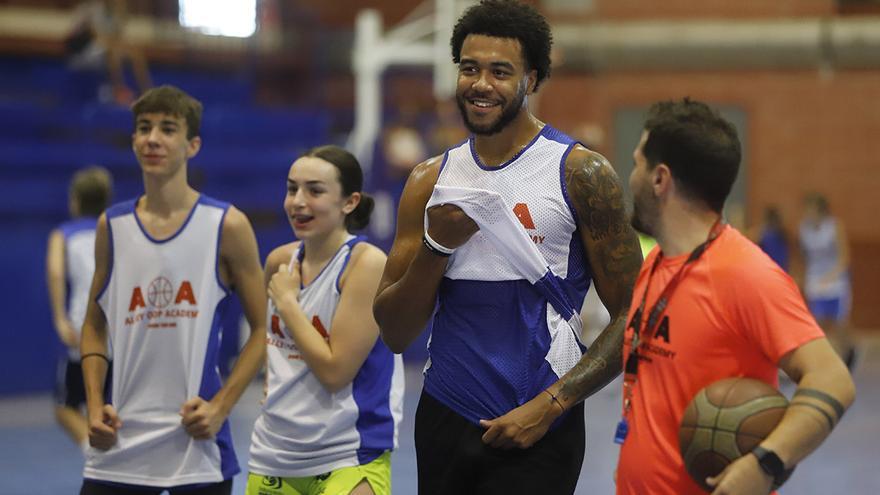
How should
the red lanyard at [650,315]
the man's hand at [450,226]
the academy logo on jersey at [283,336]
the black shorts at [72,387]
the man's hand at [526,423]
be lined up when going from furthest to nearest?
the black shorts at [72,387], the academy logo on jersey at [283,336], the man's hand at [526,423], the man's hand at [450,226], the red lanyard at [650,315]

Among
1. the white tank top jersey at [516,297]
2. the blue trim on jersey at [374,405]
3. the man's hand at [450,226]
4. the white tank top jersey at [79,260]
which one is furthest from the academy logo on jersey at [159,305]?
the white tank top jersey at [79,260]

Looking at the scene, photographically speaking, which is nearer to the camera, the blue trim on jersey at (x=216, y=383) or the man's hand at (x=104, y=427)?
the man's hand at (x=104, y=427)

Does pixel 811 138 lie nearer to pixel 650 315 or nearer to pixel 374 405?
pixel 374 405

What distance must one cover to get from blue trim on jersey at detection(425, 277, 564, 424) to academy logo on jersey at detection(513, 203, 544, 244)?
0.12 metres

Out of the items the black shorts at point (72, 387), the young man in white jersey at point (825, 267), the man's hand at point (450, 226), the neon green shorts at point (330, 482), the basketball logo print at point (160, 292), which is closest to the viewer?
the man's hand at point (450, 226)

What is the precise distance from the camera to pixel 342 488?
3.91m

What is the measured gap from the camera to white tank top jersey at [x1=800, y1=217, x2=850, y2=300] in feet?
48.1

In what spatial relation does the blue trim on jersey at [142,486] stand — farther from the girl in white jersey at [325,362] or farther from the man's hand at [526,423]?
the man's hand at [526,423]

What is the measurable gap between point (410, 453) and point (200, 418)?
16.5 feet

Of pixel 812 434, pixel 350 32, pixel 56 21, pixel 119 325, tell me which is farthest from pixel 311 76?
pixel 812 434

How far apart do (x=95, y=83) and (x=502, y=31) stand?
1441 centimetres

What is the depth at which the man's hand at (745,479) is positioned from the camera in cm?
253

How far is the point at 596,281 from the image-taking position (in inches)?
134

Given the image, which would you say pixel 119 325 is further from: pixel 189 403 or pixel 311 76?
pixel 311 76
